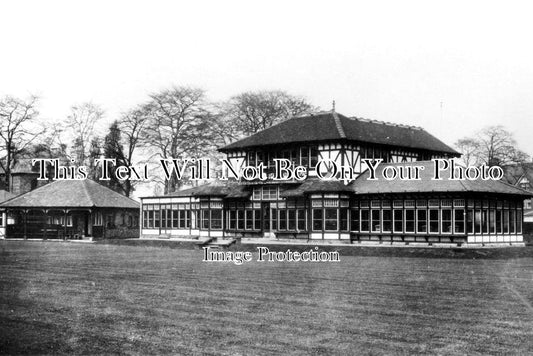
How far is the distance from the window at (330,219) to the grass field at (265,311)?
18.3 metres

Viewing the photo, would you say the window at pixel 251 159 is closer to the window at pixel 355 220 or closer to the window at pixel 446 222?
the window at pixel 355 220

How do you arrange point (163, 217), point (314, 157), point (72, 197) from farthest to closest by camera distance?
point (72, 197) < point (163, 217) < point (314, 157)

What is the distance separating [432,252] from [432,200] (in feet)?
22.6

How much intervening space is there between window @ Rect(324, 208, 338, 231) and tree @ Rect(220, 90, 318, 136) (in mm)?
23128

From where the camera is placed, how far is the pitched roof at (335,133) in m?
43.0

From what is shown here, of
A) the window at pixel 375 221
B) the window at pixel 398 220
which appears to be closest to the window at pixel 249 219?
the window at pixel 375 221

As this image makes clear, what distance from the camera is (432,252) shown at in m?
30.7

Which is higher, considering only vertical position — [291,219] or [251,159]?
[251,159]

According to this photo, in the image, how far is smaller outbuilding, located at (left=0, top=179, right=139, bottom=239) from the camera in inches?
1983

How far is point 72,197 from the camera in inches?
2028

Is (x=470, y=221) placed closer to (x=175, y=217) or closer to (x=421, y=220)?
(x=421, y=220)

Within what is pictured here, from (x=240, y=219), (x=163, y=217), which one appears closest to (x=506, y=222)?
(x=240, y=219)

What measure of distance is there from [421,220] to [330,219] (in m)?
5.39

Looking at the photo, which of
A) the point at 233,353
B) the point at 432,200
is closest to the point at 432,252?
the point at 432,200
